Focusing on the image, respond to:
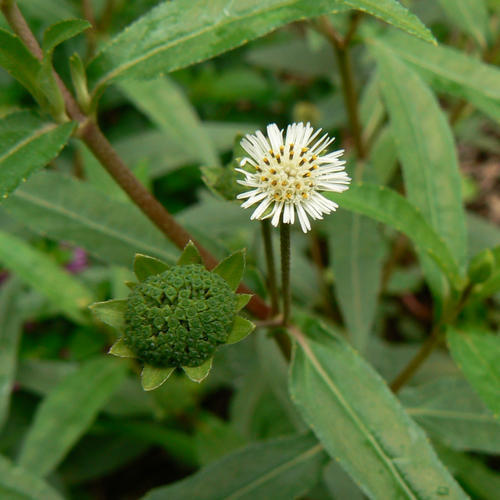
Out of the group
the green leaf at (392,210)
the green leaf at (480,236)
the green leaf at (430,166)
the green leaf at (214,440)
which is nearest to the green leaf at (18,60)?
the green leaf at (392,210)

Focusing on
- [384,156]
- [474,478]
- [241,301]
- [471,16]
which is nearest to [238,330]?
[241,301]

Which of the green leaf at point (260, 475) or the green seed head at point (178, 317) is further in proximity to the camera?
the green leaf at point (260, 475)

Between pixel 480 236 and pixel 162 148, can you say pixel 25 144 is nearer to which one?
pixel 162 148

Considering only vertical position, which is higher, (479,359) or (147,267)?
(147,267)

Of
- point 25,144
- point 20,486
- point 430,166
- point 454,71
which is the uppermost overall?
point 454,71

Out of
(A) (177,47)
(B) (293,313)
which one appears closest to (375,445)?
(B) (293,313)

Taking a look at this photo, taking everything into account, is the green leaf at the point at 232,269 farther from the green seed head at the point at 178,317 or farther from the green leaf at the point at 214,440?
the green leaf at the point at 214,440
